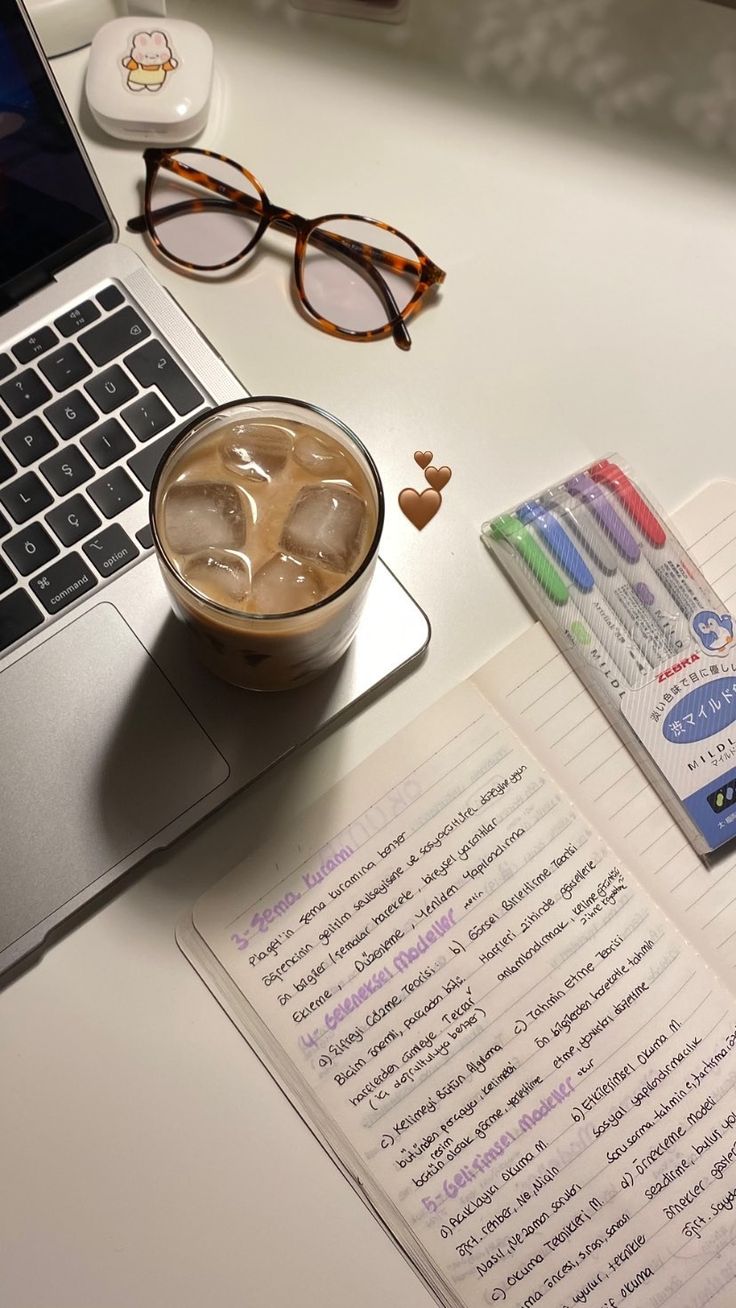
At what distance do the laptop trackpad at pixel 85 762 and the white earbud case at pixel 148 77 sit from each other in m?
0.32

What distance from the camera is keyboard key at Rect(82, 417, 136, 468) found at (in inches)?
20.6

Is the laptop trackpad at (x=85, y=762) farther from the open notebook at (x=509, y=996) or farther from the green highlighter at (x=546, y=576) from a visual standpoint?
the green highlighter at (x=546, y=576)

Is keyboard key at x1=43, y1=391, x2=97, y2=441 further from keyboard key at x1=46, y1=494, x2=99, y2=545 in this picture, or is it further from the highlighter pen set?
the highlighter pen set

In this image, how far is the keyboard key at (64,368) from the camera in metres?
0.53

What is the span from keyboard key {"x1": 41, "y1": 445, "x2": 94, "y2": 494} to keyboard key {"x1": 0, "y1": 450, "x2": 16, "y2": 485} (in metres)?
0.02

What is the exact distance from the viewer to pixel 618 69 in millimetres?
638

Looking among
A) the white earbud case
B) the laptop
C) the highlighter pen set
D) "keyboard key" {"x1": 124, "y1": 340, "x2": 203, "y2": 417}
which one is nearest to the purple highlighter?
the highlighter pen set

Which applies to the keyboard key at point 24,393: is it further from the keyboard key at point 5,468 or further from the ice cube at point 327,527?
the ice cube at point 327,527

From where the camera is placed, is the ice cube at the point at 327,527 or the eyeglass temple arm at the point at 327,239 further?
the eyeglass temple arm at the point at 327,239

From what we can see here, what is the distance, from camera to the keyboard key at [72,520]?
0.51m

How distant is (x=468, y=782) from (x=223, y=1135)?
0.22 meters

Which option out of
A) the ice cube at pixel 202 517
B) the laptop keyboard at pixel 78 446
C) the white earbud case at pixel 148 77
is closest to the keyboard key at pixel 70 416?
the laptop keyboard at pixel 78 446

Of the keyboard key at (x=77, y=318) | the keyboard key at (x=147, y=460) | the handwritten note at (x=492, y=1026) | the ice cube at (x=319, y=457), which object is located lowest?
the handwritten note at (x=492, y=1026)

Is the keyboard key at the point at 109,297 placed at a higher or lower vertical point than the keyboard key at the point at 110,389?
higher
